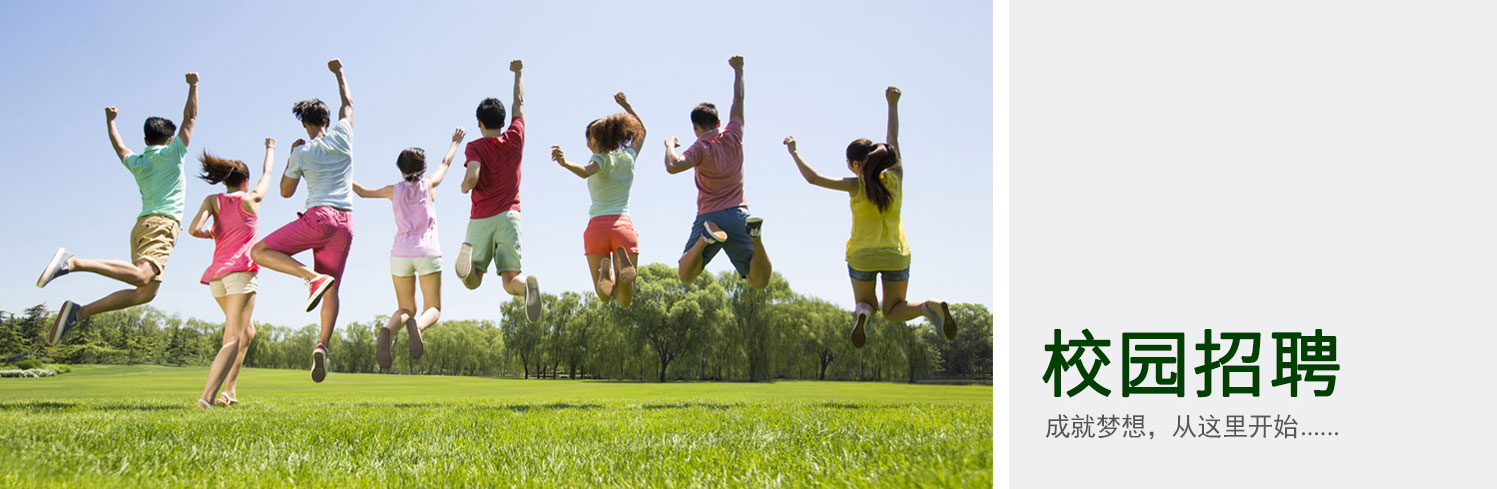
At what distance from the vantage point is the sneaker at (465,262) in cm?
707

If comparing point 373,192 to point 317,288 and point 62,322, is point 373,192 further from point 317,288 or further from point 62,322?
point 62,322

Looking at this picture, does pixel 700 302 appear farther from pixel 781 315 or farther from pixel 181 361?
pixel 181 361

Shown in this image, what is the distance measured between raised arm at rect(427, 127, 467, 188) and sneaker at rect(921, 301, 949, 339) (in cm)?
450

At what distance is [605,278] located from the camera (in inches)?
284

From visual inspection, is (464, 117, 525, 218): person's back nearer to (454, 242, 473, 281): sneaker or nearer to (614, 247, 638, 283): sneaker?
(454, 242, 473, 281): sneaker

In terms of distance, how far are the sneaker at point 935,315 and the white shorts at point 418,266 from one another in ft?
14.4

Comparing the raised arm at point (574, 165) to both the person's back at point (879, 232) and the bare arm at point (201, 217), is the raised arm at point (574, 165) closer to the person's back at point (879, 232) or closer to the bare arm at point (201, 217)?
the person's back at point (879, 232)

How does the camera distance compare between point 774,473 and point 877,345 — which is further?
point 877,345

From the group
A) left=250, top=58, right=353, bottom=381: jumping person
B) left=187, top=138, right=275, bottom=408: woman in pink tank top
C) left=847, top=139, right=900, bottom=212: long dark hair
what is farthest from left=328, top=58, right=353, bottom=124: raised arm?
left=847, top=139, right=900, bottom=212: long dark hair

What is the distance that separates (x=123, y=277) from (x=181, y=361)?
33.5ft

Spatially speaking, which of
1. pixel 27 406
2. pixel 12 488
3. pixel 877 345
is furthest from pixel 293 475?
pixel 877 345

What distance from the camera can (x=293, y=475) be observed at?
4031 mm

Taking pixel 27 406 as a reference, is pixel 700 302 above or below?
above

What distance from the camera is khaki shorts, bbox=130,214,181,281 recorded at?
7.61 m
